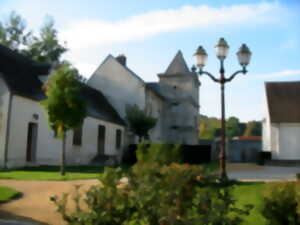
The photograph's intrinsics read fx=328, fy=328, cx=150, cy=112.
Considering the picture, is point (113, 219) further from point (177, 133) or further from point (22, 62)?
point (177, 133)

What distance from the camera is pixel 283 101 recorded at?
84.6ft

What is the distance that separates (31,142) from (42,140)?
60 cm

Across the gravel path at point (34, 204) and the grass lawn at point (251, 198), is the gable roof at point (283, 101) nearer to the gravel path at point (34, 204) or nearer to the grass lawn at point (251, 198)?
the grass lawn at point (251, 198)

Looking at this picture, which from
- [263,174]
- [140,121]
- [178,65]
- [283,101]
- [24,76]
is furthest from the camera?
[178,65]

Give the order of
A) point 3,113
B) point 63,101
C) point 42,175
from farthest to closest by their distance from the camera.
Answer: point 3,113 → point 63,101 → point 42,175

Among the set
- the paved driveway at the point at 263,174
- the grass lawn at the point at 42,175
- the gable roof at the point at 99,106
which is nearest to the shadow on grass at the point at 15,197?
the grass lawn at the point at 42,175

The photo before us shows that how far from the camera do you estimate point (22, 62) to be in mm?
20531

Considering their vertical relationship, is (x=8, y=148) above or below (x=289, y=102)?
below

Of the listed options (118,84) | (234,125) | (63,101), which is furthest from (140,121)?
(234,125)

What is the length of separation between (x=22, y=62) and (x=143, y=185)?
18.6 metres

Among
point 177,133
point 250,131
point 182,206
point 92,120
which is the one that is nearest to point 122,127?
point 92,120

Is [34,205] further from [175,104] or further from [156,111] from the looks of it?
[175,104]

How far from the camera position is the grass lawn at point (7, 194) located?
833 cm

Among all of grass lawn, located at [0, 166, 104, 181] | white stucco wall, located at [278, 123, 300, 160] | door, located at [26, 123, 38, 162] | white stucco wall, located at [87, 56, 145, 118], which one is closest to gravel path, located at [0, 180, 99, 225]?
grass lawn, located at [0, 166, 104, 181]
